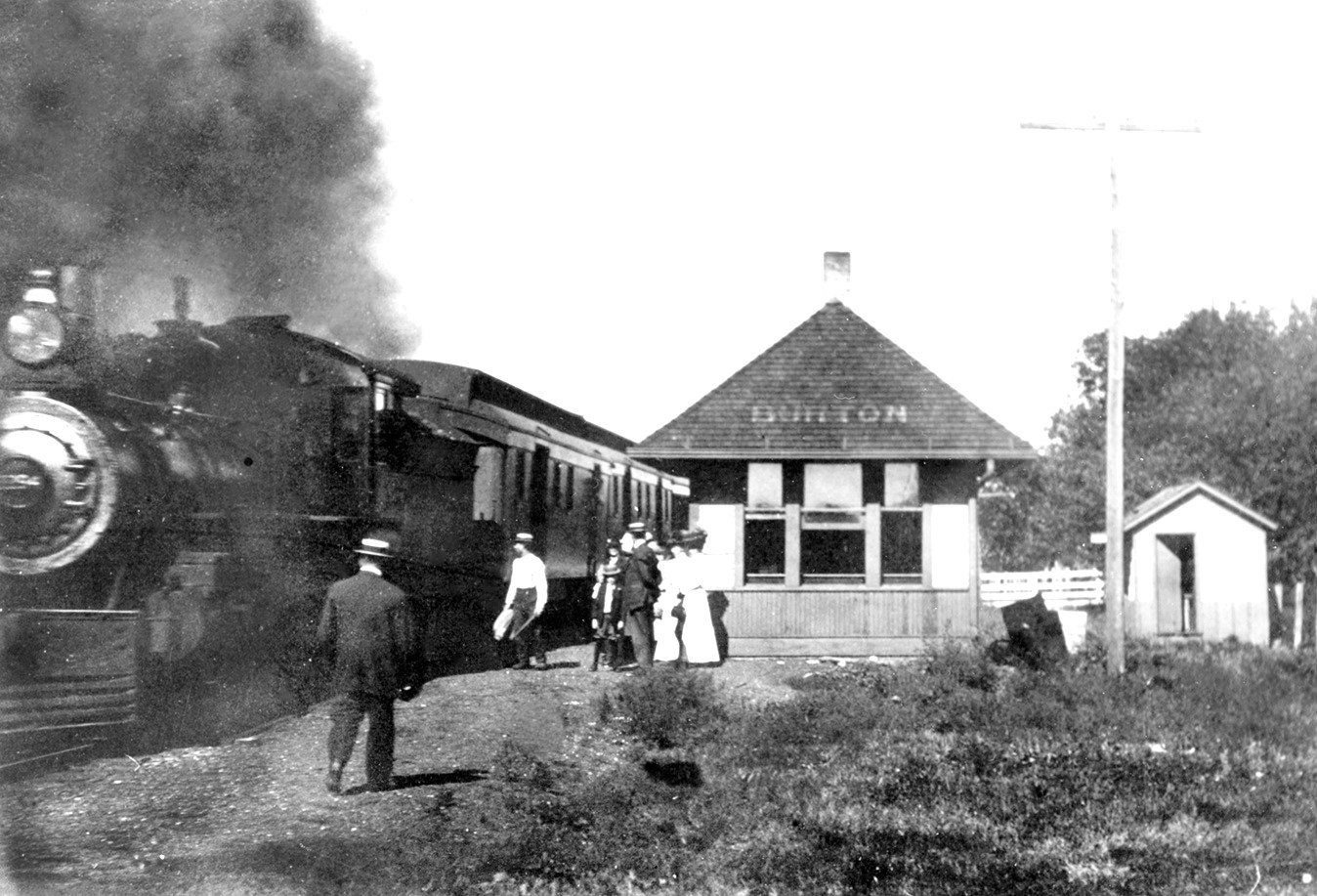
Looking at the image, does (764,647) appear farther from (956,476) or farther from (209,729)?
(209,729)

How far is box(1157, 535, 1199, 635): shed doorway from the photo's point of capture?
1035 inches

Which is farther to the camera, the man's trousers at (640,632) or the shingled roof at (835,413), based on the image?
→ the shingled roof at (835,413)

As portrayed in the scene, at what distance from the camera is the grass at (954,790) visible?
7168 millimetres

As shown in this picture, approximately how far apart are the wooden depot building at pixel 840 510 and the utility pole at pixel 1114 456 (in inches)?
82.7

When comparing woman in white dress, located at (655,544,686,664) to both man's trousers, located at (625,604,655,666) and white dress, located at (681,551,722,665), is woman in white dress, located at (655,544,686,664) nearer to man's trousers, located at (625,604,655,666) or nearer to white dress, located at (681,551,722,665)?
white dress, located at (681,551,722,665)

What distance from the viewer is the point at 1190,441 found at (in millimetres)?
36250

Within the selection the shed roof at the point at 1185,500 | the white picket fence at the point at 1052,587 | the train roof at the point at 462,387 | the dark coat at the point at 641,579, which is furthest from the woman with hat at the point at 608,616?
the white picket fence at the point at 1052,587

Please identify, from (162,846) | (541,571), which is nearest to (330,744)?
(162,846)

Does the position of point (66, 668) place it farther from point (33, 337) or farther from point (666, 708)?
point (666, 708)

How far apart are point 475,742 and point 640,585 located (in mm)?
4651

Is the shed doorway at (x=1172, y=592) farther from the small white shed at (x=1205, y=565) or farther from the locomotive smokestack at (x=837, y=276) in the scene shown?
the locomotive smokestack at (x=837, y=276)

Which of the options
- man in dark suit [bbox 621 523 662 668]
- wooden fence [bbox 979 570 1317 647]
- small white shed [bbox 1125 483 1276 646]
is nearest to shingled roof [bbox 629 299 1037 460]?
man in dark suit [bbox 621 523 662 668]

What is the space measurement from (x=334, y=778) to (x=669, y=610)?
7468 mm

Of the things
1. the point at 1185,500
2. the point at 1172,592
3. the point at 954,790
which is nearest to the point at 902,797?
the point at 954,790
